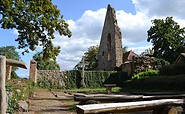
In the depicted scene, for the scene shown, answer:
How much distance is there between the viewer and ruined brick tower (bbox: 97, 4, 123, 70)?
23016mm

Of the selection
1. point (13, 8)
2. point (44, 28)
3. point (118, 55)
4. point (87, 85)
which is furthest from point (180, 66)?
point (13, 8)

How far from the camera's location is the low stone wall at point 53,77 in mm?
19438

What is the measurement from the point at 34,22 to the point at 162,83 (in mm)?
10031

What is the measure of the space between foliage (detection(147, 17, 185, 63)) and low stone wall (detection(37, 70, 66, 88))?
70.7 feet

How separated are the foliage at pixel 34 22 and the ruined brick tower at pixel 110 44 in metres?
11.0

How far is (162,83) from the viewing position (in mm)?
13492

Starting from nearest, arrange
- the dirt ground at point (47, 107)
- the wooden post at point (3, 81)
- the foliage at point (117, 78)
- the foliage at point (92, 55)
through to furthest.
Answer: the wooden post at point (3, 81) → the dirt ground at point (47, 107) → the foliage at point (117, 78) → the foliage at point (92, 55)

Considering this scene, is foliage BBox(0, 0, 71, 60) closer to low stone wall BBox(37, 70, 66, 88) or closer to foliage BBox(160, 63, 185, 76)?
low stone wall BBox(37, 70, 66, 88)

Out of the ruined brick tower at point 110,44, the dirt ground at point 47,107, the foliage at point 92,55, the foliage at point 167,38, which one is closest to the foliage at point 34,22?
the dirt ground at point 47,107

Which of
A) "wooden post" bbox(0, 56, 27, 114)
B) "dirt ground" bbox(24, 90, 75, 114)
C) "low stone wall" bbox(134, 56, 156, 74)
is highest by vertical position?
"low stone wall" bbox(134, 56, 156, 74)

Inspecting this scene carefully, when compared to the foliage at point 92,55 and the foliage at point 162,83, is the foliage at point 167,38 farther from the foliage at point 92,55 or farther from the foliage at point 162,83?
the foliage at point 162,83

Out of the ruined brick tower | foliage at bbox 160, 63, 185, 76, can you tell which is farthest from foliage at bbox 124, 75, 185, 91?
the ruined brick tower

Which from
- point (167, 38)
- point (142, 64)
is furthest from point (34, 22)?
point (167, 38)

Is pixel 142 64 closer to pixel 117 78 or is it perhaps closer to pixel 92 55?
pixel 117 78
